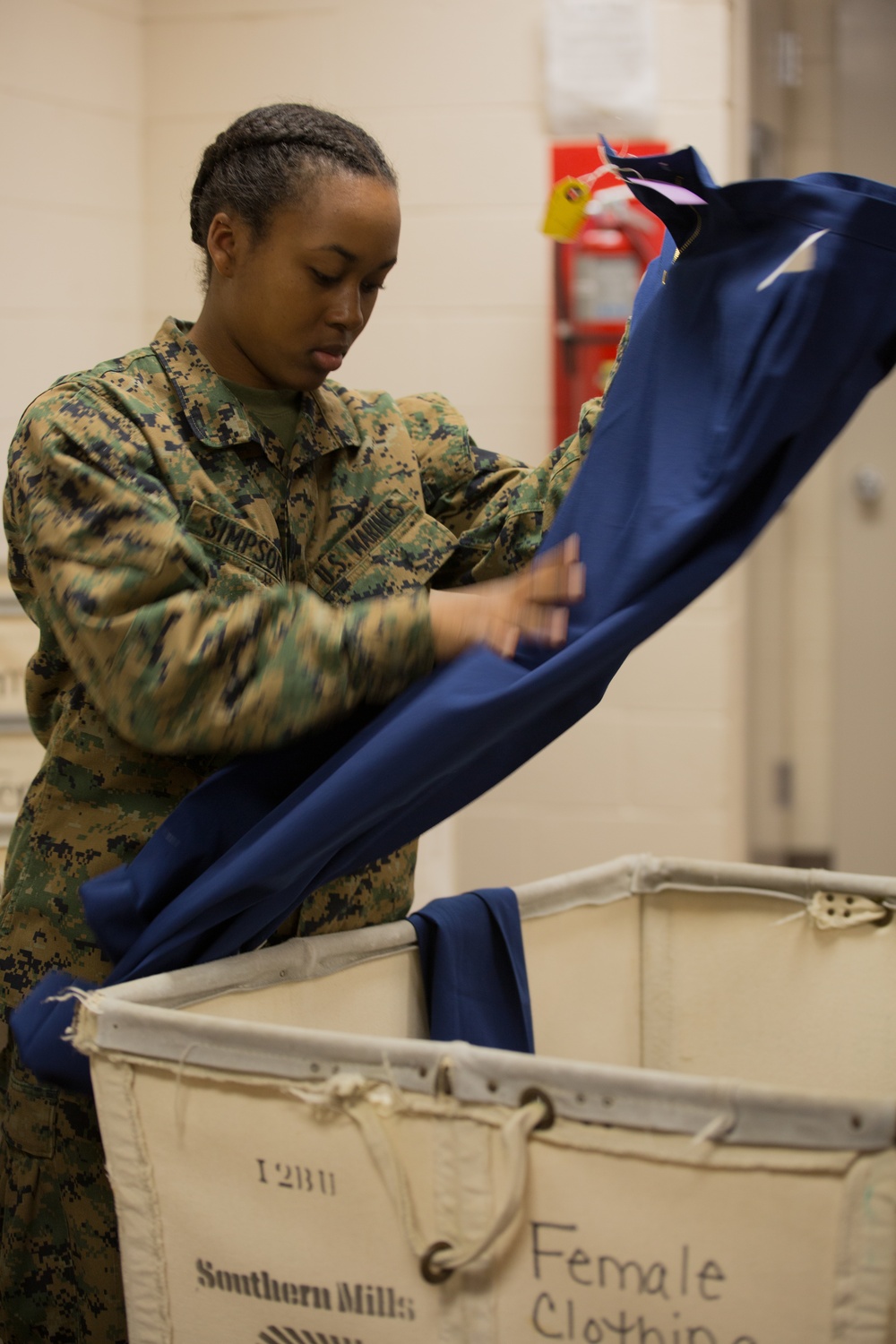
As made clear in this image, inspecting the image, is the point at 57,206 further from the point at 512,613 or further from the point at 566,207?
the point at 512,613

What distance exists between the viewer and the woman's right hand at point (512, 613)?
94cm

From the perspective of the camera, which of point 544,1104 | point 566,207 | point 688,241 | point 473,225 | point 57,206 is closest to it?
point 544,1104

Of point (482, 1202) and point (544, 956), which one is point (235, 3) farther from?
point (482, 1202)

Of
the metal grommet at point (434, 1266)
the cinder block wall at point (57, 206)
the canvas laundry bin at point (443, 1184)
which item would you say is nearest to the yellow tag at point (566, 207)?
the canvas laundry bin at point (443, 1184)

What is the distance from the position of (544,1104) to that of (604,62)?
2.05 meters

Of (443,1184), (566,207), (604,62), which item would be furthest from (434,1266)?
(604,62)

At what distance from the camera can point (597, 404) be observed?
1.15 metres

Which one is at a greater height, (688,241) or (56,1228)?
(688,241)

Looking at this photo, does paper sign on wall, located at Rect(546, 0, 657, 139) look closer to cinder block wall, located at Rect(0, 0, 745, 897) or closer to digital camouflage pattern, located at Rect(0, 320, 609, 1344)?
cinder block wall, located at Rect(0, 0, 745, 897)

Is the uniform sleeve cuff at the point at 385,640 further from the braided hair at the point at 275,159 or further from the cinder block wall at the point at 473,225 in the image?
the cinder block wall at the point at 473,225

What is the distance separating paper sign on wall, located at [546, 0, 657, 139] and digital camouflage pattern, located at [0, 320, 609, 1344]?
4.27 ft

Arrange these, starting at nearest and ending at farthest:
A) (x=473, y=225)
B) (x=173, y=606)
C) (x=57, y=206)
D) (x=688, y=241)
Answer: (x=173, y=606) → (x=688, y=241) → (x=57, y=206) → (x=473, y=225)

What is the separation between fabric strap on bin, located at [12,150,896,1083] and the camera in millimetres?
898

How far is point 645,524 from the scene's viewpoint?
938mm
